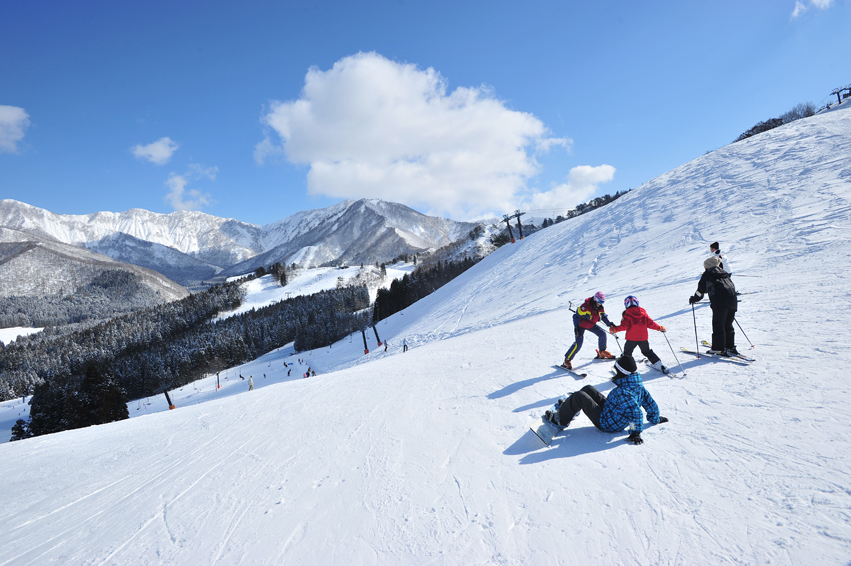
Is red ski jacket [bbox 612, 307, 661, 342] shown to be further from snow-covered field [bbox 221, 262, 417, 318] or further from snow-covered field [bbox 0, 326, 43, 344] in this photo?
snow-covered field [bbox 0, 326, 43, 344]

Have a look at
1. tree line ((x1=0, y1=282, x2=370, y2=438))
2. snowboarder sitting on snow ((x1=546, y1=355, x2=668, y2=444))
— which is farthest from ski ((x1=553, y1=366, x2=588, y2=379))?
tree line ((x1=0, y1=282, x2=370, y2=438))

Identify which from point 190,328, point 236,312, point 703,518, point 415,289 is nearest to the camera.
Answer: point 703,518

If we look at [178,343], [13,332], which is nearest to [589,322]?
[178,343]

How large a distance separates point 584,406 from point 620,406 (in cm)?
46

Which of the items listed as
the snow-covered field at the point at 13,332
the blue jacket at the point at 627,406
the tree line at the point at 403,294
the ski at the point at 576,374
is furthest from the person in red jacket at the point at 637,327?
the snow-covered field at the point at 13,332

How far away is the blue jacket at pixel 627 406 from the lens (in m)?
4.72

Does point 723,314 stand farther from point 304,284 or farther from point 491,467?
point 304,284

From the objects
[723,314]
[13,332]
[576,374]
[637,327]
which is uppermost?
[13,332]

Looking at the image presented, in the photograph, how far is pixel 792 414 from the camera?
4.66 meters

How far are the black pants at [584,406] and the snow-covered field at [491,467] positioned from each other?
30cm

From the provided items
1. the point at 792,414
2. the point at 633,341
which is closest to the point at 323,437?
the point at 633,341

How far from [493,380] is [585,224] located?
2910 cm

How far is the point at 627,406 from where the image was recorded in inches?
187

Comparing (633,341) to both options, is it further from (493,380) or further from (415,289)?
(415,289)
